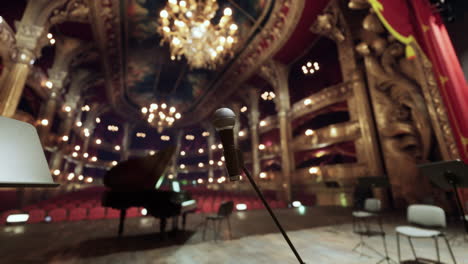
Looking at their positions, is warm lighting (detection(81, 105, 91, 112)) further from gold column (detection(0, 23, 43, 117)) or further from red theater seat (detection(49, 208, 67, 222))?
red theater seat (detection(49, 208, 67, 222))

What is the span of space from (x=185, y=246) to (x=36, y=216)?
4792 mm

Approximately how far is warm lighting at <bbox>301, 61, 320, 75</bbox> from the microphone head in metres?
11.2

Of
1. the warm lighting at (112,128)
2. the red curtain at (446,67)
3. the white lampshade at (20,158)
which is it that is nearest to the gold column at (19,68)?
the white lampshade at (20,158)

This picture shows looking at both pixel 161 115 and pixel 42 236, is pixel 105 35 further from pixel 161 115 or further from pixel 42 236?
pixel 42 236

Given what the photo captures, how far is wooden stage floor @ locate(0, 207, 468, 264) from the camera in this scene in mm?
2613

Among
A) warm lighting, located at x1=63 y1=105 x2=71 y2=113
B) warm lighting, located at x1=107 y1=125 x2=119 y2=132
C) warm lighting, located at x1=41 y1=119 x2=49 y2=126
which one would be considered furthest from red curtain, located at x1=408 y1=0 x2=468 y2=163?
warm lighting, located at x1=107 y1=125 x2=119 y2=132

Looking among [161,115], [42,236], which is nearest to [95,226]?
[42,236]

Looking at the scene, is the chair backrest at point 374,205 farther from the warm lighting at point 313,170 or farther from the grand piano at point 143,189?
the warm lighting at point 313,170

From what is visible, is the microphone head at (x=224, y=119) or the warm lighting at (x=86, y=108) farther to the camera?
the warm lighting at (x=86, y=108)

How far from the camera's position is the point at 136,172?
11.6ft

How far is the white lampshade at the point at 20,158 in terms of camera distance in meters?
0.91

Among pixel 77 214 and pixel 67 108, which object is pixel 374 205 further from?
pixel 67 108

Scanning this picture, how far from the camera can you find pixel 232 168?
73 cm

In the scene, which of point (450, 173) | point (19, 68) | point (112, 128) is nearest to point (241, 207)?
point (450, 173)
